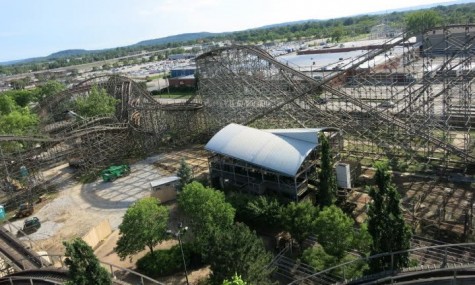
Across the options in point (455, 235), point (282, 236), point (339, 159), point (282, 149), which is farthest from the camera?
point (339, 159)

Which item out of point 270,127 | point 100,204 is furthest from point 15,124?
point 270,127

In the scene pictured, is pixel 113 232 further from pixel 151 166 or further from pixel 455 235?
pixel 455 235

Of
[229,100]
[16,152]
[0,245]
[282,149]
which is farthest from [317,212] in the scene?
[16,152]

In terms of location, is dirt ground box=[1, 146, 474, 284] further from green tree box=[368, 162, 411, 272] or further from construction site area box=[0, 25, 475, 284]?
green tree box=[368, 162, 411, 272]

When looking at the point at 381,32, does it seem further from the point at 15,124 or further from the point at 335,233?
the point at 335,233

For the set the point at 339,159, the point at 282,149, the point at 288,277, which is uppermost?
the point at 282,149

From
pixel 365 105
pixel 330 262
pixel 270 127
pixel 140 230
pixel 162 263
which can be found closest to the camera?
pixel 330 262

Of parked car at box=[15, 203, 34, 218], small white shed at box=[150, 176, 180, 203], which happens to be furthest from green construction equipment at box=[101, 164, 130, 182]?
small white shed at box=[150, 176, 180, 203]
